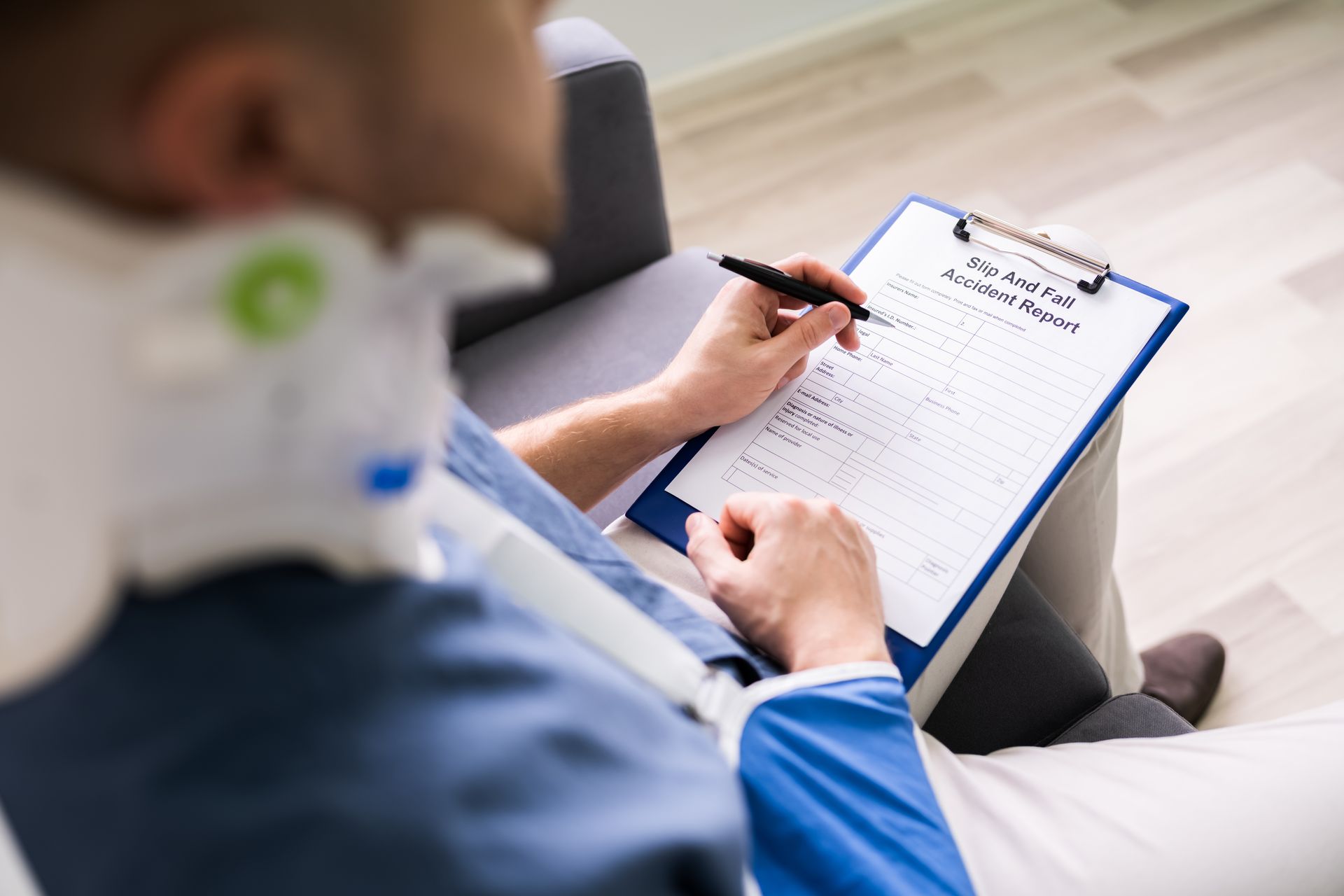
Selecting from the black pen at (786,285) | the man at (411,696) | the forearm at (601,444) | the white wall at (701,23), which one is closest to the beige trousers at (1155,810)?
the man at (411,696)

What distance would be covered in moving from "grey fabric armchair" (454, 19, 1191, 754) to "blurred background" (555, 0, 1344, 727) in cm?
53

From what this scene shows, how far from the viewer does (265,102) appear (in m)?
0.27

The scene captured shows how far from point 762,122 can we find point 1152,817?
1.58 m

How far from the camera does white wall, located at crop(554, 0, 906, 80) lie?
75.7 inches

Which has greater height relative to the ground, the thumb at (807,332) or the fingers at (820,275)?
the fingers at (820,275)

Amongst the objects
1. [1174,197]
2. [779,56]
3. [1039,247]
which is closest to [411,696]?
[1039,247]

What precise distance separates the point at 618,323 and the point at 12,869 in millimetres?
789

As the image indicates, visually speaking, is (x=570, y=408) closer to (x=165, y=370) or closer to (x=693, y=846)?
(x=693, y=846)

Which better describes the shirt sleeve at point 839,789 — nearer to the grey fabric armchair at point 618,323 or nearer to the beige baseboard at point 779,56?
the grey fabric armchair at point 618,323

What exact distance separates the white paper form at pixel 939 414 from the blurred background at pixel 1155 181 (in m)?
0.65

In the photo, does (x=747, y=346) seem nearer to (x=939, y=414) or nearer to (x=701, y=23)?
(x=939, y=414)

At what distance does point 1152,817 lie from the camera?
73cm

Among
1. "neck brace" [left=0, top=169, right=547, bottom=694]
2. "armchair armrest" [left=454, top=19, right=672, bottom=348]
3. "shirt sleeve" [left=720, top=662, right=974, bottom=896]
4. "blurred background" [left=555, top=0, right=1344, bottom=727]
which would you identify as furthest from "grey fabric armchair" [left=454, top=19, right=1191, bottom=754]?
"neck brace" [left=0, top=169, right=547, bottom=694]

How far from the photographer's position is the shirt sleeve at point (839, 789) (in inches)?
24.5
